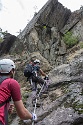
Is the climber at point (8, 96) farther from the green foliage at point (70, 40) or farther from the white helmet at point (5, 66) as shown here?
the green foliage at point (70, 40)

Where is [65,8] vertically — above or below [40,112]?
above

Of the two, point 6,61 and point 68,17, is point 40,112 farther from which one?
point 68,17

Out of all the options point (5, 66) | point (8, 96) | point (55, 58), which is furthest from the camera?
point (55, 58)

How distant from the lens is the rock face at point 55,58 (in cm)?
1118

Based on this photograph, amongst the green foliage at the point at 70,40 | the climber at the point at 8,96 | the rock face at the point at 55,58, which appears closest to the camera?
the climber at the point at 8,96

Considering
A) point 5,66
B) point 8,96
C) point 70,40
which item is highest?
point 70,40

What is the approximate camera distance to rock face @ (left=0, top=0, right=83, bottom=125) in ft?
36.7

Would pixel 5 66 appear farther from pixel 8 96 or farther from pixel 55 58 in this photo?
pixel 55 58

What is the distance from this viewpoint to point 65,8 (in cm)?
3428

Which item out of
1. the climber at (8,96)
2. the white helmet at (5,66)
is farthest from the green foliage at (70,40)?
the climber at (8,96)

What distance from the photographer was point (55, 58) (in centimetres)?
2692

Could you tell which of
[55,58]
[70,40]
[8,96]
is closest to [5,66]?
[8,96]

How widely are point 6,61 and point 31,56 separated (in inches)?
748

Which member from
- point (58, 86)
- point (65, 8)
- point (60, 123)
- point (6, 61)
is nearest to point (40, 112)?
point (60, 123)
